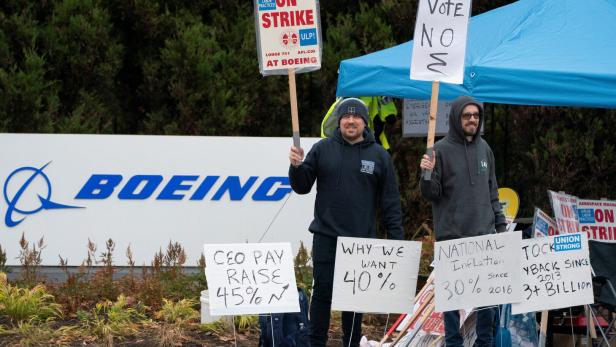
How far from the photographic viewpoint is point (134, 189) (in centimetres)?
1325

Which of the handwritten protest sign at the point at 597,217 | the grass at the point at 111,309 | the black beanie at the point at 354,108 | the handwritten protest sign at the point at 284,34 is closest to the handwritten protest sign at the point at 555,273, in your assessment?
the black beanie at the point at 354,108

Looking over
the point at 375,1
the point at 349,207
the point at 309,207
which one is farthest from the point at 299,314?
the point at 375,1

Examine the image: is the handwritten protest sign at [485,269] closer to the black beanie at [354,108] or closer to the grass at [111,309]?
the black beanie at [354,108]

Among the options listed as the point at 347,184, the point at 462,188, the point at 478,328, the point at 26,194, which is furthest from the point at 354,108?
the point at 26,194

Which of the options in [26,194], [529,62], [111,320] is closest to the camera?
[529,62]

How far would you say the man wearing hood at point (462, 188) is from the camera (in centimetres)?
830

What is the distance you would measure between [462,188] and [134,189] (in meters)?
5.77

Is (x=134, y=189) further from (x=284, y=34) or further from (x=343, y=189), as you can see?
(x=343, y=189)

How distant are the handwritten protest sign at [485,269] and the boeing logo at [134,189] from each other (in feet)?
18.1

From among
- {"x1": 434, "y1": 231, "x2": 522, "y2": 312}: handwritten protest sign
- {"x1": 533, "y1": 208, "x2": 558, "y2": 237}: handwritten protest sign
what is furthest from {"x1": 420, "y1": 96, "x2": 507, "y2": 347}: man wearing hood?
{"x1": 533, "y1": 208, "x2": 558, "y2": 237}: handwritten protest sign

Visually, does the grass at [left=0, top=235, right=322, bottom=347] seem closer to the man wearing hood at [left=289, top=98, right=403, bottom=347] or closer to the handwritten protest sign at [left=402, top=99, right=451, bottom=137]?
the man wearing hood at [left=289, top=98, right=403, bottom=347]

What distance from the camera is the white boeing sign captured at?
13117mm

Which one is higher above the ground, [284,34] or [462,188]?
[284,34]

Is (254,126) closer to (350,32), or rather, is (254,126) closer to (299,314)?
(350,32)
